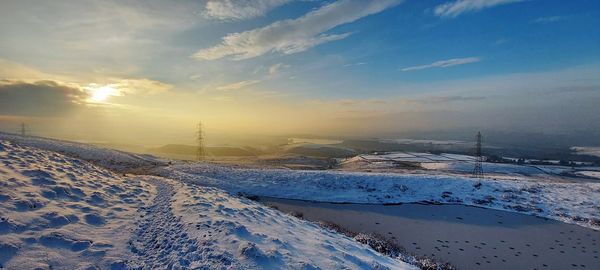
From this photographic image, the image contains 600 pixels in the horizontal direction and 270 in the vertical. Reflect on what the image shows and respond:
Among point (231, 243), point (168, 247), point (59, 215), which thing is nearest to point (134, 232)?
point (168, 247)

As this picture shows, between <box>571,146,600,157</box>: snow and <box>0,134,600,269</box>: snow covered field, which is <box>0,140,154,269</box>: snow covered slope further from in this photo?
<box>571,146,600,157</box>: snow

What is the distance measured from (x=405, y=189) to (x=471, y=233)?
474 inches

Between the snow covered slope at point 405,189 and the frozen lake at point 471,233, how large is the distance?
213 cm

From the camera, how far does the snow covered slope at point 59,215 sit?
8070mm

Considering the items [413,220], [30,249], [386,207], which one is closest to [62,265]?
[30,249]

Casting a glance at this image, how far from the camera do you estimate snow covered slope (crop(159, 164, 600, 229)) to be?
28.1 metres

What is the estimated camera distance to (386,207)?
27391 mm

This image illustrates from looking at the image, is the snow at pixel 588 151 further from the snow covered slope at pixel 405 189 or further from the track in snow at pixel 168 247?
the track in snow at pixel 168 247

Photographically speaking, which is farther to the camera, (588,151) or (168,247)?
(588,151)

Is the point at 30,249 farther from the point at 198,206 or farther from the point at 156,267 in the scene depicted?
the point at 198,206

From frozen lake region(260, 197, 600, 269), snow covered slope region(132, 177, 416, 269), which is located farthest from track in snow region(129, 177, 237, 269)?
frozen lake region(260, 197, 600, 269)

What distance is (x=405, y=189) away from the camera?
32.3 metres

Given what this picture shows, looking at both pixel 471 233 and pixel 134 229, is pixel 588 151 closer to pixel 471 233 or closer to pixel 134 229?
pixel 471 233

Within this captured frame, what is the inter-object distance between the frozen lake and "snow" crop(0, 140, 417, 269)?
5810mm
